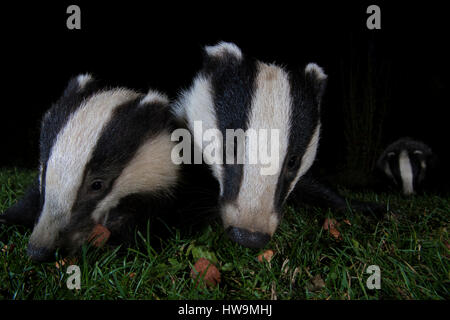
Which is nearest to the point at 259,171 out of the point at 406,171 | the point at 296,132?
the point at 296,132

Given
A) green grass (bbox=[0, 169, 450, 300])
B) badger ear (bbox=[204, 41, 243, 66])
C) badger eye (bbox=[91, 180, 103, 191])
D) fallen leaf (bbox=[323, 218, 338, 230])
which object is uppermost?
badger ear (bbox=[204, 41, 243, 66])

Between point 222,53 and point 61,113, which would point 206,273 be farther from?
point 222,53

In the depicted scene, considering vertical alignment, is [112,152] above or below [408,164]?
above

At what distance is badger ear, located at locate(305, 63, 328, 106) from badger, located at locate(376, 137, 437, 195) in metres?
3.15

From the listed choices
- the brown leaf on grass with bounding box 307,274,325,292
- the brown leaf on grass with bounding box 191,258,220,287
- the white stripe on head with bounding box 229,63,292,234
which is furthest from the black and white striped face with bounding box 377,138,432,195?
the brown leaf on grass with bounding box 191,258,220,287

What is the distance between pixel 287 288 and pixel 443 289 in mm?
620

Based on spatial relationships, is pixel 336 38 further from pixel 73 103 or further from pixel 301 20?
pixel 73 103

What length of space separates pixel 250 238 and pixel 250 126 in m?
Answer: 0.55

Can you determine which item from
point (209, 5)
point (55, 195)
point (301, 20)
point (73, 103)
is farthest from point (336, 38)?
point (55, 195)

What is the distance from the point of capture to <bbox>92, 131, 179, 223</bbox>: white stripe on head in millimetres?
1930

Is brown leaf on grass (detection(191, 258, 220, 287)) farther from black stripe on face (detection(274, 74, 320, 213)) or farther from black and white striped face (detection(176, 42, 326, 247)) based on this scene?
black stripe on face (detection(274, 74, 320, 213))

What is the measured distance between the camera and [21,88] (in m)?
5.50

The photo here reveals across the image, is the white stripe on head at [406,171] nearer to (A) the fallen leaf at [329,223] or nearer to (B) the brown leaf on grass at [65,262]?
(A) the fallen leaf at [329,223]

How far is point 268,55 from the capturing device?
4211 mm
